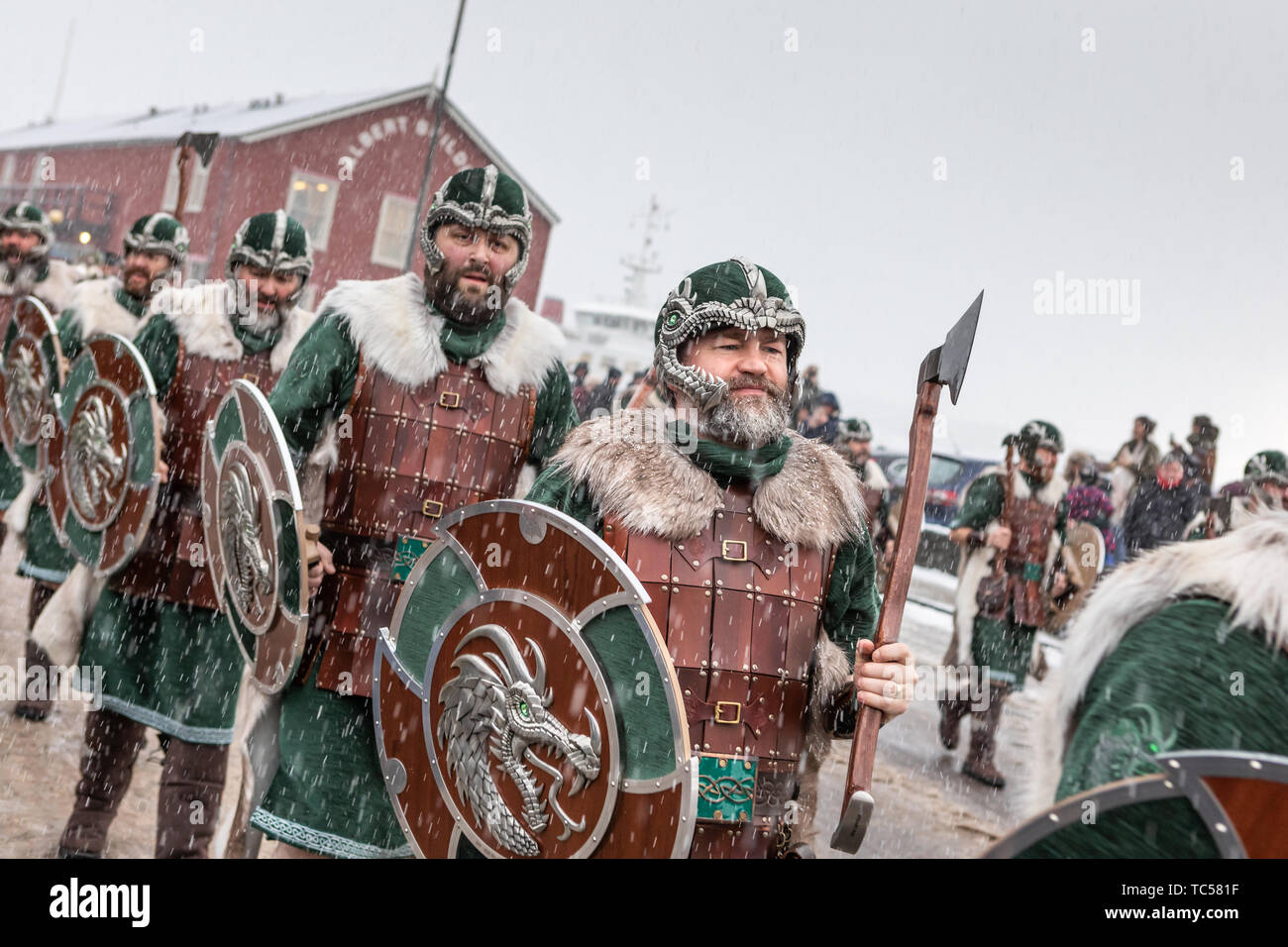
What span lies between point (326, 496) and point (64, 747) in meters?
2.61

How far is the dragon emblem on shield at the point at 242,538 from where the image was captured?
292cm

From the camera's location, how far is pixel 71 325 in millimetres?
4785

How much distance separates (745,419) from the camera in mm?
2336

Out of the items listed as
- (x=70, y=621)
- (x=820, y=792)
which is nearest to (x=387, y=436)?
(x=70, y=621)

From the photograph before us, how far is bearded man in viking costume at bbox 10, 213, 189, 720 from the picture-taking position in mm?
4781

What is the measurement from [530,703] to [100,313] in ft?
11.6

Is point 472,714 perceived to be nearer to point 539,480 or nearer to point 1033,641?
point 539,480

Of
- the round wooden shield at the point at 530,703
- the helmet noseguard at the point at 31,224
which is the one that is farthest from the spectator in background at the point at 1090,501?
the helmet noseguard at the point at 31,224

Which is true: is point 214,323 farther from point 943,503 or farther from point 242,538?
point 943,503

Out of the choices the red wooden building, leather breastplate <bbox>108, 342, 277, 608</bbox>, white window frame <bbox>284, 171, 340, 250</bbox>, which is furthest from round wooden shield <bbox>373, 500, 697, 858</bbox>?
white window frame <bbox>284, 171, 340, 250</bbox>

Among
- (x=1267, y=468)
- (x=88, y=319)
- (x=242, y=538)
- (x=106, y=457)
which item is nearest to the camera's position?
(x=242, y=538)

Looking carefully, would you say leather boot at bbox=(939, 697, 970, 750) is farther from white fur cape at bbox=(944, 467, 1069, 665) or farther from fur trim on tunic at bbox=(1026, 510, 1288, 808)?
fur trim on tunic at bbox=(1026, 510, 1288, 808)

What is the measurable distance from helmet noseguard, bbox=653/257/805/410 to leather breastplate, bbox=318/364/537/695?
0.78 m
